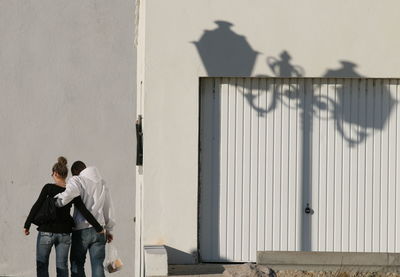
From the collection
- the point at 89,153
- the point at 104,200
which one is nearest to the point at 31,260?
the point at 89,153

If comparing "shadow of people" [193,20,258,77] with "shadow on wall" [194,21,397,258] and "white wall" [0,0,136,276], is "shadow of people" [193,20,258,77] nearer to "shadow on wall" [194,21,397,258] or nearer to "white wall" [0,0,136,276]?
"shadow on wall" [194,21,397,258]

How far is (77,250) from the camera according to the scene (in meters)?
13.9

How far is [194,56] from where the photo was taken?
13203 mm

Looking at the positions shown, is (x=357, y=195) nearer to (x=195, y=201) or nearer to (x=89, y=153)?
(x=195, y=201)

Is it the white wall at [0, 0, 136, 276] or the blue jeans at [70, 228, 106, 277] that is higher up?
the white wall at [0, 0, 136, 276]

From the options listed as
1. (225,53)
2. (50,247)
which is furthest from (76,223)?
(225,53)

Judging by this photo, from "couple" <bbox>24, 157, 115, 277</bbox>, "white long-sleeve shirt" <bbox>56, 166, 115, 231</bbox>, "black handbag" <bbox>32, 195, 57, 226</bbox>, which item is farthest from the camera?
"white long-sleeve shirt" <bbox>56, 166, 115, 231</bbox>

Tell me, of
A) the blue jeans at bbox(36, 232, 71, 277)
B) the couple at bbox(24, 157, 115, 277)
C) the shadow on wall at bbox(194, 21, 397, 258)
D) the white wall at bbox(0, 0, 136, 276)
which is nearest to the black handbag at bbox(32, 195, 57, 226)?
the couple at bbox(24, 157, 115, 277)

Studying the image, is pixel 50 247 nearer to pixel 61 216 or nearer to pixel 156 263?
pixel 61 216

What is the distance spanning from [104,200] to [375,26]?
3.62 metres

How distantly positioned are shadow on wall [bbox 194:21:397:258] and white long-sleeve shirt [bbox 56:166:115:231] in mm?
1408

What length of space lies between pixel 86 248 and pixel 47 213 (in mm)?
690

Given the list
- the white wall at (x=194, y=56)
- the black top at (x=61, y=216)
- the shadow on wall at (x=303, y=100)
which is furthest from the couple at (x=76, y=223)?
the shadow on wall at (x=303, y=100)

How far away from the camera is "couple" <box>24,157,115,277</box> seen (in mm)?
13586
